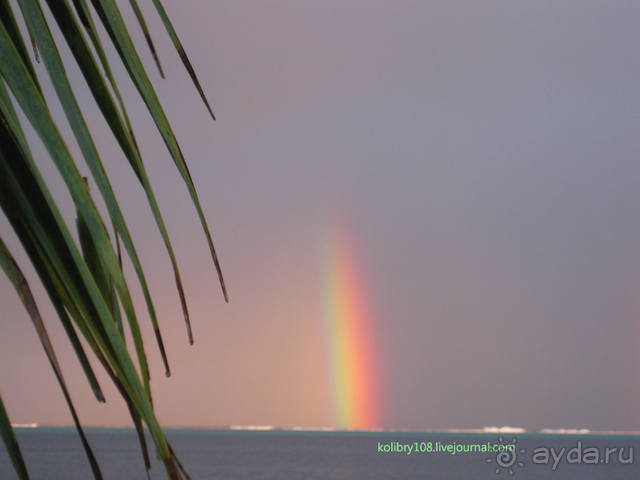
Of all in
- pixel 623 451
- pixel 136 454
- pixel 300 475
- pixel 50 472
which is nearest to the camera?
pixel 300 475

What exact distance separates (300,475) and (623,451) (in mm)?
36757

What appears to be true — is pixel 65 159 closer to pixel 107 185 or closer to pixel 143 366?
pixel 107 185

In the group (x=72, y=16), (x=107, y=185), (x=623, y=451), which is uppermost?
(x=72, y=16)

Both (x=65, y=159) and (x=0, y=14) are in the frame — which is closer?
(x=65, y=159)

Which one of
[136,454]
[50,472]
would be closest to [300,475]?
[50,472]

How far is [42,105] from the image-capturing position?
584 millimetres

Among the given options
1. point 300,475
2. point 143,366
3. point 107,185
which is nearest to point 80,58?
point 107,185

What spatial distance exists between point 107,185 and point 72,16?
19 centimetres

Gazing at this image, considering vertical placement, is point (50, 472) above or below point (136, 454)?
above

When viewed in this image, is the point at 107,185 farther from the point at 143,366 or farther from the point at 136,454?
the point at 136,454

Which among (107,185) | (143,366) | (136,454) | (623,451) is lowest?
(623,451)

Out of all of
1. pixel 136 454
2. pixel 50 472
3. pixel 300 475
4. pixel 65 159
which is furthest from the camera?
pixel 136 454

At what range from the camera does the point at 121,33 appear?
2.37ft

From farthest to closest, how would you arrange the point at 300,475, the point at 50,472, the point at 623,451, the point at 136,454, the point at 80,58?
the point at 623,451 → the point at 136,454 → the point at 50,472 → the point at 300,475 → the point at 80,58
